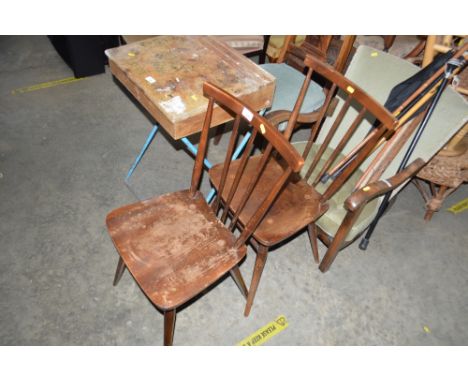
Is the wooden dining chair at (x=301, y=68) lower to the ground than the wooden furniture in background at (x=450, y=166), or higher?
higher

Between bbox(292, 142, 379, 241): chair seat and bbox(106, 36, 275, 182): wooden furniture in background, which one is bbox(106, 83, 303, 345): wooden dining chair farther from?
bbox(292, 142, 379, 241): chair seat

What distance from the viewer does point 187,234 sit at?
1.31m

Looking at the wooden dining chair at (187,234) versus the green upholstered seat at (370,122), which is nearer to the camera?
the wooden dining chair at (187,234)

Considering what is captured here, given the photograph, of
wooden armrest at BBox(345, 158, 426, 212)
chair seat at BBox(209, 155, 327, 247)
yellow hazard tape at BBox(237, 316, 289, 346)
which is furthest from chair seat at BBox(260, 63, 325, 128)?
yellow hazard tape at BBox(237, 316, 289, 346)

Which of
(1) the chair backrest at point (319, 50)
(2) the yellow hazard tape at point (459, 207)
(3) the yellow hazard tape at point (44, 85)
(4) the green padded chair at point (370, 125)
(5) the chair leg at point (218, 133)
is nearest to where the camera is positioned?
(4) the green padded chair at point (370, 125)

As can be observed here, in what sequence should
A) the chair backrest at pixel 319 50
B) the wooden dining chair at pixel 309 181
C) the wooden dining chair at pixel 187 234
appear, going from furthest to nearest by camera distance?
1. the chair backrest at pixel 319 50
2. the wooden dining chair at pixel 309 181
3. the wooden dining chair at pixel 187 234

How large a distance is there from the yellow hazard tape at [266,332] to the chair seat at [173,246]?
0.49 metres

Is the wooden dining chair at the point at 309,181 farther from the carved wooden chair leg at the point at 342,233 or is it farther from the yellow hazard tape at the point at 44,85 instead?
the yellow hazard tape at the point at 44,85

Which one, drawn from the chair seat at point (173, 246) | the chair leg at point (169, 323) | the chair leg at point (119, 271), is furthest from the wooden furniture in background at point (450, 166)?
the chair leg at point (119, 271)

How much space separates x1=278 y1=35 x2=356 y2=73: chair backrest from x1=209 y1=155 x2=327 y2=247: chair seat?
2.15ft

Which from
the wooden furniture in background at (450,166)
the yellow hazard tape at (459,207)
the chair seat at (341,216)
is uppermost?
the wooden furniture in background at (450,166)

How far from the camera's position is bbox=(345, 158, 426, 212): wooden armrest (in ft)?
4.05

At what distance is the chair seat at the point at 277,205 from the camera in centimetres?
134
